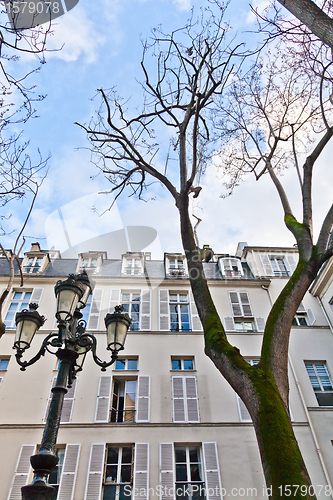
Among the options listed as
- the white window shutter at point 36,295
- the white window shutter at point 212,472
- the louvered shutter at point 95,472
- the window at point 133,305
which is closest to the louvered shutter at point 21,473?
the louvered shutter at point 95,472

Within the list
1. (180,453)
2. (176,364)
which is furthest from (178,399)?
(180,453)

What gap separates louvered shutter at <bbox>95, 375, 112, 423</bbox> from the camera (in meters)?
Answer: 11.0

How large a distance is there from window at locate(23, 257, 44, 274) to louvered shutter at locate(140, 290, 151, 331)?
4.78m

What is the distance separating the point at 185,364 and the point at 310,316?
536cm

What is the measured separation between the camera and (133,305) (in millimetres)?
14555

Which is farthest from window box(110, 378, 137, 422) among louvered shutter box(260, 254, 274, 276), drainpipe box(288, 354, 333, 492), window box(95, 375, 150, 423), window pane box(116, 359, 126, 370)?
louvered shutter box(260, 254, 274, 276)

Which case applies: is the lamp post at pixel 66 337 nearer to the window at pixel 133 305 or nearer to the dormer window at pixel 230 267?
the window at pixel 133 305

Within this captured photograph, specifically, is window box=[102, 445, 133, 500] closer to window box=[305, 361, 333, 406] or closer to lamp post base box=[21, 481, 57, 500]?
window box=[305, 361, 333, 406]

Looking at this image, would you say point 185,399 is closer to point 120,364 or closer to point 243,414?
point 243,414

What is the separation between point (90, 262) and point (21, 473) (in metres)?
8.71

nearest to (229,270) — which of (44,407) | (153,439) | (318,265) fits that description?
(153,439)

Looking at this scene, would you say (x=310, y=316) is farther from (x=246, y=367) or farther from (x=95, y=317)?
(x=246, y=367)

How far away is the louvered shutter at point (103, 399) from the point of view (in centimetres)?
1095

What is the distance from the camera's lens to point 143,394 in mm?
11492
